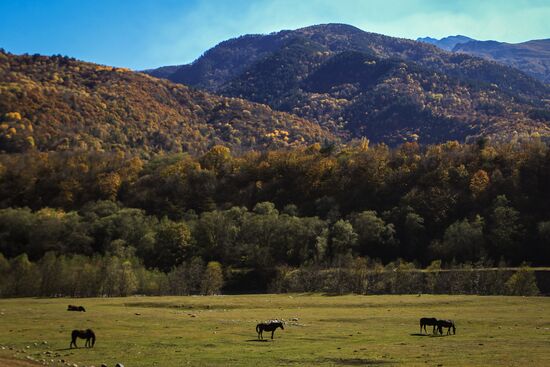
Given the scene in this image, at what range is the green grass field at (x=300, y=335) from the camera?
34531mm

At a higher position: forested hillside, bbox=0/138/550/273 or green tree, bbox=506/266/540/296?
forested hillside, bbox=0/138/550/273

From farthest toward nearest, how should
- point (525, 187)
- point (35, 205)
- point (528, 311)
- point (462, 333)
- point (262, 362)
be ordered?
point (35, 205) → point (525, 187) → point (528, 311) → point (462, 333) → point (262, 362)

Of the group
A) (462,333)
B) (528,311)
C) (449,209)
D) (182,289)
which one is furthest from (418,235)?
(462,333)

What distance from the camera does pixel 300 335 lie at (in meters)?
45.4

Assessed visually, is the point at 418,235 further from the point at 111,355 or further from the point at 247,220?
the point at 111,355

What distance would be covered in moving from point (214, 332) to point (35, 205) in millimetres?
163481

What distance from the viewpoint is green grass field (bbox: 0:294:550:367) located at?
3453cm

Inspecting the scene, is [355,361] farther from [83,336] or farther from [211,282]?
[211,282]

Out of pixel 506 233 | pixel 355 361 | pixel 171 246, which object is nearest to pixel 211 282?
pixel 171 246

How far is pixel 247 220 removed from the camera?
467 feet

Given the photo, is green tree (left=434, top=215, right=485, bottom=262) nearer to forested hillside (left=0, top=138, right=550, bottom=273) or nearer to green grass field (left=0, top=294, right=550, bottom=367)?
forested hillside (left=0, top=138, right=550, bottom=273)

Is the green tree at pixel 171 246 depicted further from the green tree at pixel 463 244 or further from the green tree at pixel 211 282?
the green tree at pixel 463 244

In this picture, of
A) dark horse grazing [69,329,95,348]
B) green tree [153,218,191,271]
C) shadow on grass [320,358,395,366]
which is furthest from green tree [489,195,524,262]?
dark horse grazing [69,329,95,348]

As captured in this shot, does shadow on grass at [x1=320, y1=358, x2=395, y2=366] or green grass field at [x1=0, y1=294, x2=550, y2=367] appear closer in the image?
shadow on grass at [x1=320, y1=358, x2=395, y2=366]
